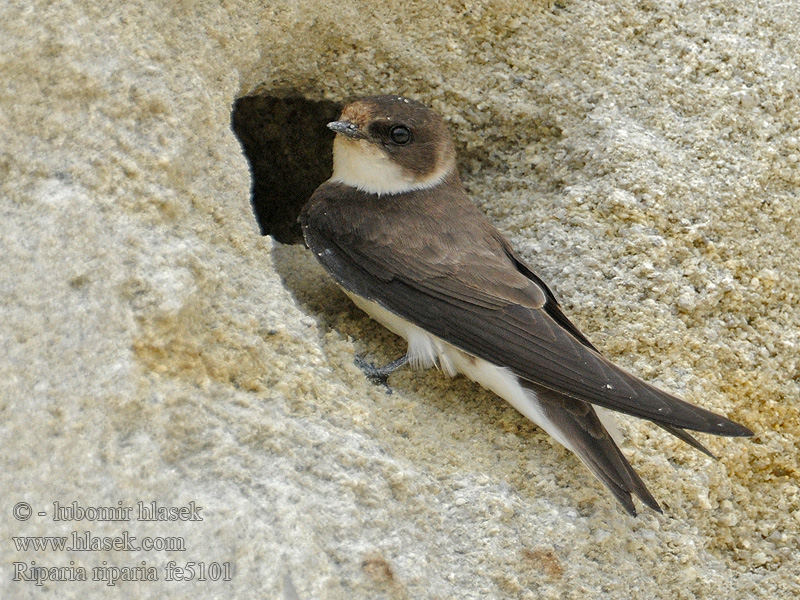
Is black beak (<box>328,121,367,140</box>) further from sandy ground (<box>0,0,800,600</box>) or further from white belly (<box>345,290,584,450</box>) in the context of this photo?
white belly (<box>345,290,584,450</box>)

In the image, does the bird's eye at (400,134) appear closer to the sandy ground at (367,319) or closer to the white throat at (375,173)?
the white throat at (375,173)

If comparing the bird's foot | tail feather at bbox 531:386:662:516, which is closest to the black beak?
the bird's foot

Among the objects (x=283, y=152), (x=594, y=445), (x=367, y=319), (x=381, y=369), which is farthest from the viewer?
(x=283, y=152)

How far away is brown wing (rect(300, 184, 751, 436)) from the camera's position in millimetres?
1443

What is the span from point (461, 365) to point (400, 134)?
55 cm

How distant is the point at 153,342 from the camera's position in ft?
3.91

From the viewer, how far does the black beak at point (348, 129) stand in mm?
1885

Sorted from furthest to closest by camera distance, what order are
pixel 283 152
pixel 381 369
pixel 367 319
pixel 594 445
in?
pixel 283 152
pixel 367 319
pixel 381 369
pixel 594 445

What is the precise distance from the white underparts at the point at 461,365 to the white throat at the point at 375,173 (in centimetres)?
29

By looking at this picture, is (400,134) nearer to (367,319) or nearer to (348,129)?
(348,129)

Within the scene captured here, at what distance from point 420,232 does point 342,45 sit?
19.3 inches

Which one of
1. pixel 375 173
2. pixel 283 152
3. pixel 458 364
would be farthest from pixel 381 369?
pixel 283 152

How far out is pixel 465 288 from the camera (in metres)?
1.66

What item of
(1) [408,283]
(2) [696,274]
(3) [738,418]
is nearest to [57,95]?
(1) [408,283]
